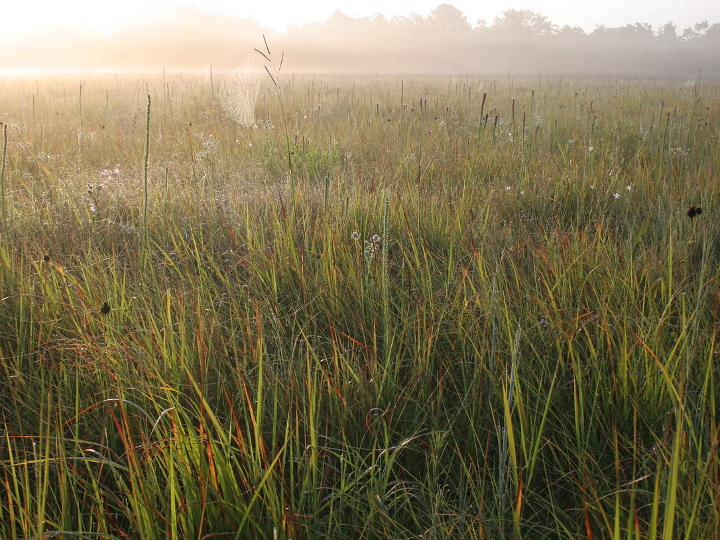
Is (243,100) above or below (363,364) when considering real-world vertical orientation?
above

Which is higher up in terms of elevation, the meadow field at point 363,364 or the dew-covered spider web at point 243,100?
the dew-covered spider web at point 243,100

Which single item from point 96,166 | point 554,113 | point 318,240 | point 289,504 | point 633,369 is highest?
point 554,113

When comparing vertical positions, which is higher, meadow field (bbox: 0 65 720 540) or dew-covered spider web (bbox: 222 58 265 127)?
dew-covered spider web (bbox: 222 58 265 127)

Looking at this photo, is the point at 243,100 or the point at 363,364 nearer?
the point at 363,364

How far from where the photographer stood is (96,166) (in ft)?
14.4

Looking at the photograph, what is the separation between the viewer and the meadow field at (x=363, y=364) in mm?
987

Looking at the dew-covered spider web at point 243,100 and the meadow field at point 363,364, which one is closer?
the meadow field at point 363,364

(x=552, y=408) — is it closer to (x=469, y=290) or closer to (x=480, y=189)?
(x=469, y=290)

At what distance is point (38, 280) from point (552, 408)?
1829 millimetres

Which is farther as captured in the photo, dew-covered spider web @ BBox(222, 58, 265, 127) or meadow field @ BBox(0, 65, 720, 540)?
dew-covered spider web @ BBox(222, 58, 265, 127)

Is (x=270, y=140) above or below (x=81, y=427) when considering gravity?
above

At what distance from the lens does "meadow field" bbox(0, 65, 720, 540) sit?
3.24 ft

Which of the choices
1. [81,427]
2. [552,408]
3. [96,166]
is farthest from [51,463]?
[96,166]

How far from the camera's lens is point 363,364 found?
5.01ft
